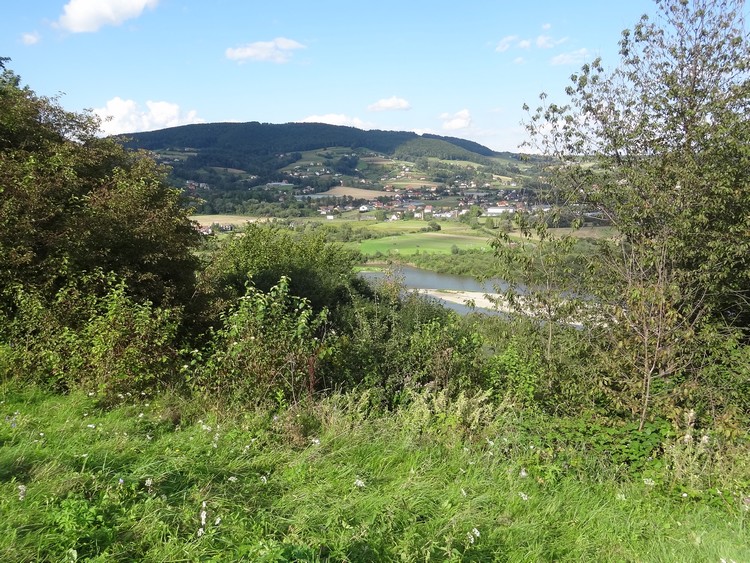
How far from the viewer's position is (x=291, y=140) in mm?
127062

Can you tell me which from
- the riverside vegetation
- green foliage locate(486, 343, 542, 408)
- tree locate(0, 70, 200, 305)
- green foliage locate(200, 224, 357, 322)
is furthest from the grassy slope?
green foliage locate(200, 224, 357, 322)

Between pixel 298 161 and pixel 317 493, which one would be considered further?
pixel 298 161

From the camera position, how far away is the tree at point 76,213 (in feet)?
19.6

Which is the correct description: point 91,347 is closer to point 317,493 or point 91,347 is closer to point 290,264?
point 317,493

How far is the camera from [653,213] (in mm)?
8047

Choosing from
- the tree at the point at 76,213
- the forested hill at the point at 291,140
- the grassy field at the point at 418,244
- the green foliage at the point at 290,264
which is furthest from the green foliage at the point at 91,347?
the forested hill at the point at 291,140

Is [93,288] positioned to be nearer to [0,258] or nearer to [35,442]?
[0,258]

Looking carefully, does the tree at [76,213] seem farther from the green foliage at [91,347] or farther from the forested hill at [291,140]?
the forested hill at [291,140]

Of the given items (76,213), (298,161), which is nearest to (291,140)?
(298,161)

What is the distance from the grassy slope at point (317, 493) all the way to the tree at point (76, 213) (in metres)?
2.55

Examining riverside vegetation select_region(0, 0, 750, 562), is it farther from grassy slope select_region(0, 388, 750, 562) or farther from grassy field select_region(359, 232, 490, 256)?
grassy field select_region(359, 232, 490, 256)

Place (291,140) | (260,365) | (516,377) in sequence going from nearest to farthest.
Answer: (260,365) < (516,377) < (291,140)

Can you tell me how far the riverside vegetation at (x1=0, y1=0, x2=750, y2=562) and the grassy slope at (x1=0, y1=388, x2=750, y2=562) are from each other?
0.02m

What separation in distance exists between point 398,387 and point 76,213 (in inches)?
201
